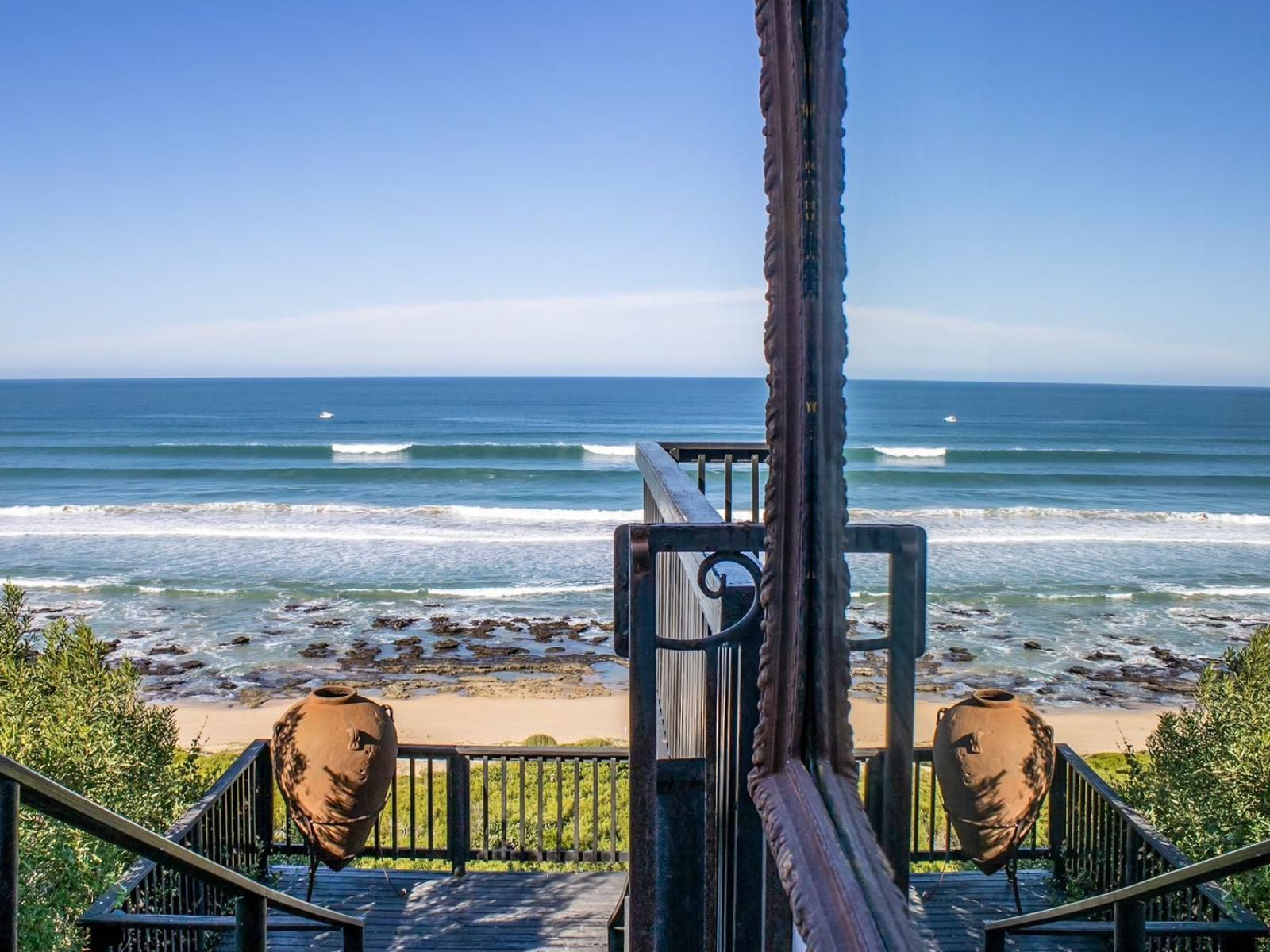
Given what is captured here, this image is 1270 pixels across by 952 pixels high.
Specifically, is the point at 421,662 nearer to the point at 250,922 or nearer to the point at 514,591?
the point at 514,591

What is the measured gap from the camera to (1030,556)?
1205 centimetres

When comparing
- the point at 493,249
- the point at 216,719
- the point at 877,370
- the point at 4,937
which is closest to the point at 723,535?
the point at 877,370

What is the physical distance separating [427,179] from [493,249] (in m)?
17.2

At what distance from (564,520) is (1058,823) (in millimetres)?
19588

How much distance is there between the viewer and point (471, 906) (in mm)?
4332

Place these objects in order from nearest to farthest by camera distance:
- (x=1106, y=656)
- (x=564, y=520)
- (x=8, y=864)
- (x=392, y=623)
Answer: (x=8, y=864) → (x=1106, y=656) → (x=392, y=623) → (x=564, y=520)

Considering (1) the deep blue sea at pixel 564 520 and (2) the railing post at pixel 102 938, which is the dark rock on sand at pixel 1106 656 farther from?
(2) the railing post at pixel 102 938

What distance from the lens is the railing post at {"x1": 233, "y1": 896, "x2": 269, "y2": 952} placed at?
152 centimetres

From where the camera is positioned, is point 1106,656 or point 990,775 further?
point 1106,656

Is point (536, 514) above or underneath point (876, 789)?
underneath

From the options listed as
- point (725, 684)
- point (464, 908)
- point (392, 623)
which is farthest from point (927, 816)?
point (392, 623)

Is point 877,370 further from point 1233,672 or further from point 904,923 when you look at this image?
point 1233,672

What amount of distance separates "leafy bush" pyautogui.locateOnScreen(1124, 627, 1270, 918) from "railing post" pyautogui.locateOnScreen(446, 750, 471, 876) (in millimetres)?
3280

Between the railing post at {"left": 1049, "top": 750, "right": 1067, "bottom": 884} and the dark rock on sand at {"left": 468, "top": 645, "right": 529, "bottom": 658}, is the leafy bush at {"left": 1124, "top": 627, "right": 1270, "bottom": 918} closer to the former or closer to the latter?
the railing post at {"left": 1049, "top": 750, "right": 1067, "bottom": 884}
